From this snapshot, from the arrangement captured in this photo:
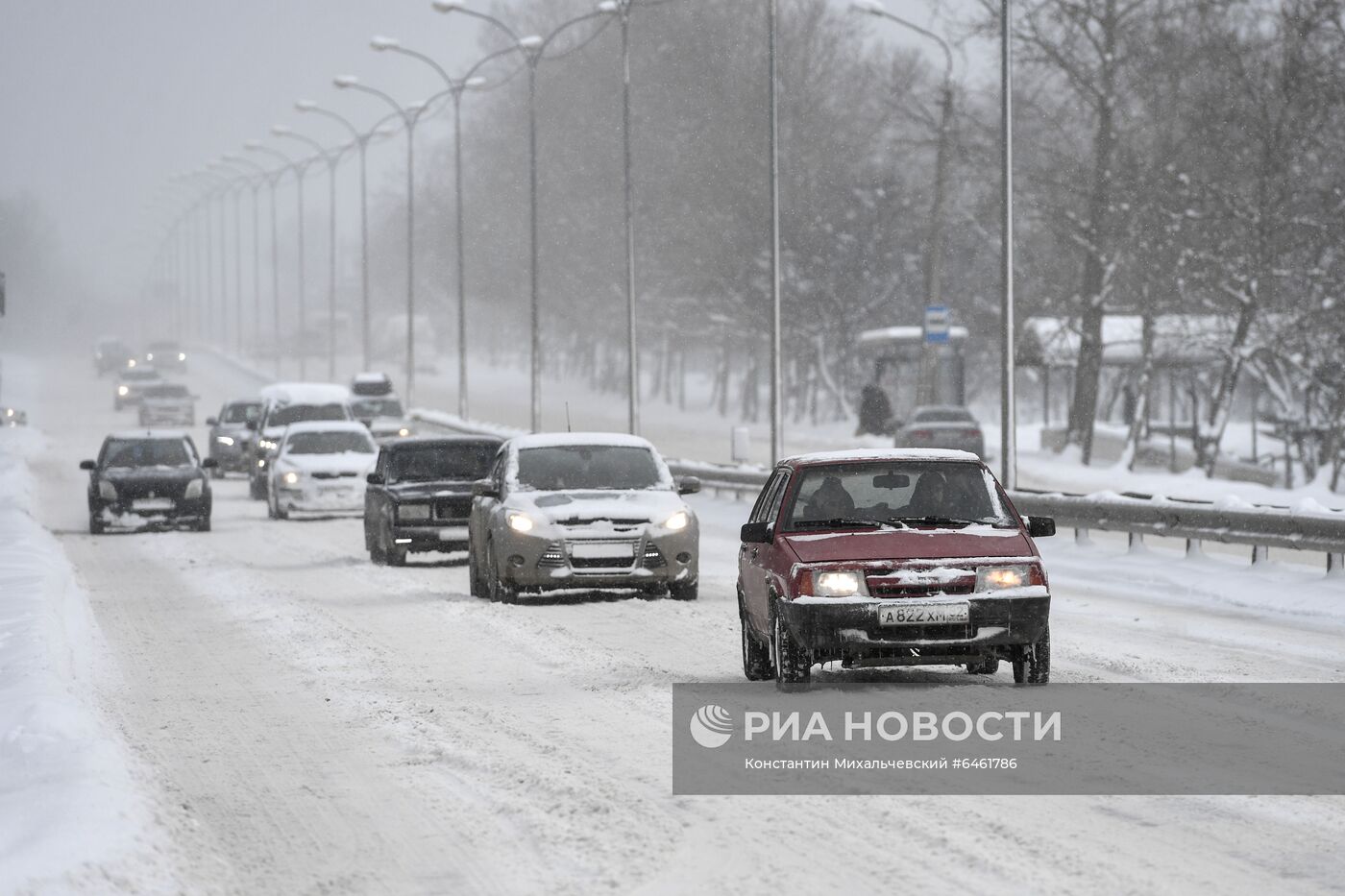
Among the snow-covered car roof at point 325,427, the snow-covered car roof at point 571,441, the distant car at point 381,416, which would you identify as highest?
the snow-covered car roof at point 571,441

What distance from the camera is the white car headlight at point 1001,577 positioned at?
38.0 ft

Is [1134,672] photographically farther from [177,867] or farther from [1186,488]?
[1186,488]

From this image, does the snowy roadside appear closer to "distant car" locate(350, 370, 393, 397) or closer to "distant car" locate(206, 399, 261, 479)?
"distant car" locate(206, 399, 261, 479)

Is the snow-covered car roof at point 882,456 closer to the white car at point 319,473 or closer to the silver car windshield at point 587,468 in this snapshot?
the silver car windshield at point 587,468

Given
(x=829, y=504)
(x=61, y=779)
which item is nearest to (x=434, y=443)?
(x=829, y=504)

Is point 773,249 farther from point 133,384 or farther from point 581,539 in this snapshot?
point 133,384

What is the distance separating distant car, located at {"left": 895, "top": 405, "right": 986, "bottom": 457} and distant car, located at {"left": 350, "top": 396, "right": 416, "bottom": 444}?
38.7 feet

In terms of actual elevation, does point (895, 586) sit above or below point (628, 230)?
below

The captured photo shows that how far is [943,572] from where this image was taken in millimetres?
11539

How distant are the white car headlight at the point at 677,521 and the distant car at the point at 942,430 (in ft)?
91.7

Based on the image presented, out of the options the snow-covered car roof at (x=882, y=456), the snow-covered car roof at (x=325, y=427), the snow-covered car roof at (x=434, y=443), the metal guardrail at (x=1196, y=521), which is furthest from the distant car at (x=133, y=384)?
the snow-covered car roof at (x=882, y=456)

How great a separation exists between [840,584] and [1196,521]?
11155 millimetres

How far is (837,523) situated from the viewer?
12.2 m

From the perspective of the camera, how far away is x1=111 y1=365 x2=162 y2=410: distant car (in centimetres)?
8350
